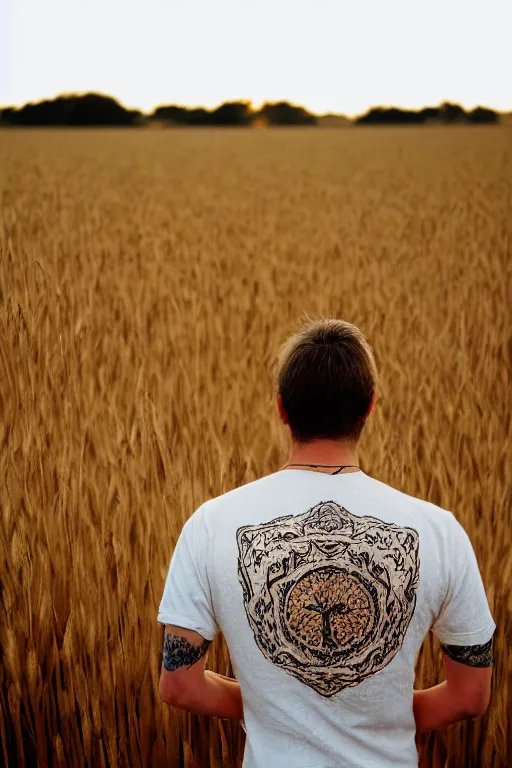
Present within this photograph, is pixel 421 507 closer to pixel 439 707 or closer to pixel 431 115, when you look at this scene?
pixel 439 707

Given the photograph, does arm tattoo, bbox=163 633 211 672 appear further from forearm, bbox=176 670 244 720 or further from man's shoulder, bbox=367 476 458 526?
man's shoulder, bbox=367 476 458 526

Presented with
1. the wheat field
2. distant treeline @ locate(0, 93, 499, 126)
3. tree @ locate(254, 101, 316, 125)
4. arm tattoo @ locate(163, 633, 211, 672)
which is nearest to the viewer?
arm tattoo @ locate(163, 633, 211, 672)

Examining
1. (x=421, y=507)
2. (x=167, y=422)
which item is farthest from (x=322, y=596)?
(x=167, y=422)

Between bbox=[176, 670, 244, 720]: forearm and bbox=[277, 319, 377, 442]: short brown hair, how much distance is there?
18.8 inches

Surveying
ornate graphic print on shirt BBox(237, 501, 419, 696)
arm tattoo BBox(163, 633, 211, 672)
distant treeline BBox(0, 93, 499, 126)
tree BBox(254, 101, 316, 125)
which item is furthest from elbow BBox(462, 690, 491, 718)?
tree BBox(254, 101, 316, 125)

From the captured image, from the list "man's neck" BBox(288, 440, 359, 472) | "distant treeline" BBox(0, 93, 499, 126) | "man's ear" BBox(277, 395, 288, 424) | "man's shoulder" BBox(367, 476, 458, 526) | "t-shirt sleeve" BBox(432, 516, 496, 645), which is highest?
"distant treeline" BBox(0, 93, 499, 126)

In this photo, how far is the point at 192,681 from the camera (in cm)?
137

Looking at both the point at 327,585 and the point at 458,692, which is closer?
the point at 327,585

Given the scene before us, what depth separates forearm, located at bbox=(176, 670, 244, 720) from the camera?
1390 millimetres

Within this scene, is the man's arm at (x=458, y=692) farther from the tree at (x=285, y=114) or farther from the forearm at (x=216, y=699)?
the tree at (x=285, y=114)

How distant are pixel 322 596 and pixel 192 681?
31cm

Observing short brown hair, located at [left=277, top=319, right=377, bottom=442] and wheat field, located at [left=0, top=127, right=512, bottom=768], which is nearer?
short brown hair, located at [left=277, top=319, right=377, bottom=442]

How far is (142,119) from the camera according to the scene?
65500mm

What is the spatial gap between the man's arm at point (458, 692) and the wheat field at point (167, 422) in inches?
19.1
